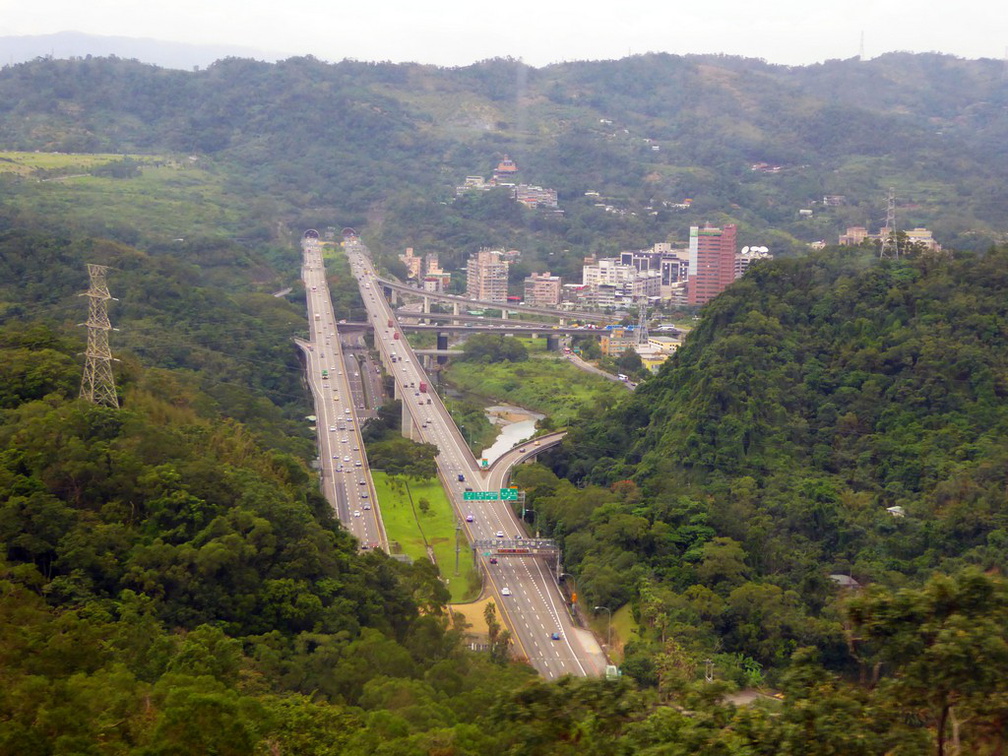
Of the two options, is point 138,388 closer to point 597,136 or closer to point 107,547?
point 107,547

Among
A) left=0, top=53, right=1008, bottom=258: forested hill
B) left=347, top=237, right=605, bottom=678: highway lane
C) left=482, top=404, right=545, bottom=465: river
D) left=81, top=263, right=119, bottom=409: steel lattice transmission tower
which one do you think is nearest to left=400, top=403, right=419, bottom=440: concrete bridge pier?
left=347, top=237, right=605, bottom=678: highway lane

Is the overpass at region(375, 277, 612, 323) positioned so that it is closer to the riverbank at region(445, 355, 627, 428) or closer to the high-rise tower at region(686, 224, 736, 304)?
the high-rise tower at region(686, 224, 736, 304)

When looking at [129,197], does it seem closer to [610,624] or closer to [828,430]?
[828,430]

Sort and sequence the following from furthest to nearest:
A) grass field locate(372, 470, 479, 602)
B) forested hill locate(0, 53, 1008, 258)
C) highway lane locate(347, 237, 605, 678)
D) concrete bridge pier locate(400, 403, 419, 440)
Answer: forested hill locate(0, 53, 1008, 258), concrete bridge pier locate(400, 403, 419, 440), grass field locate(372, 470, 479, 602), highway lane locate(347, 237, 605, 678)

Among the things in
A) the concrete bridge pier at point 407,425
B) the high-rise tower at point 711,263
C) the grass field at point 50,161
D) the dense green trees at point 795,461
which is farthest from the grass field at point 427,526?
the grass field at point 50,161

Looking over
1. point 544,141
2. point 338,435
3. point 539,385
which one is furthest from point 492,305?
point 544,141

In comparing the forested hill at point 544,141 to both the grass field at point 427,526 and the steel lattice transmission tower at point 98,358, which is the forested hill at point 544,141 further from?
the steel lattice transmission tower at point 98,358
